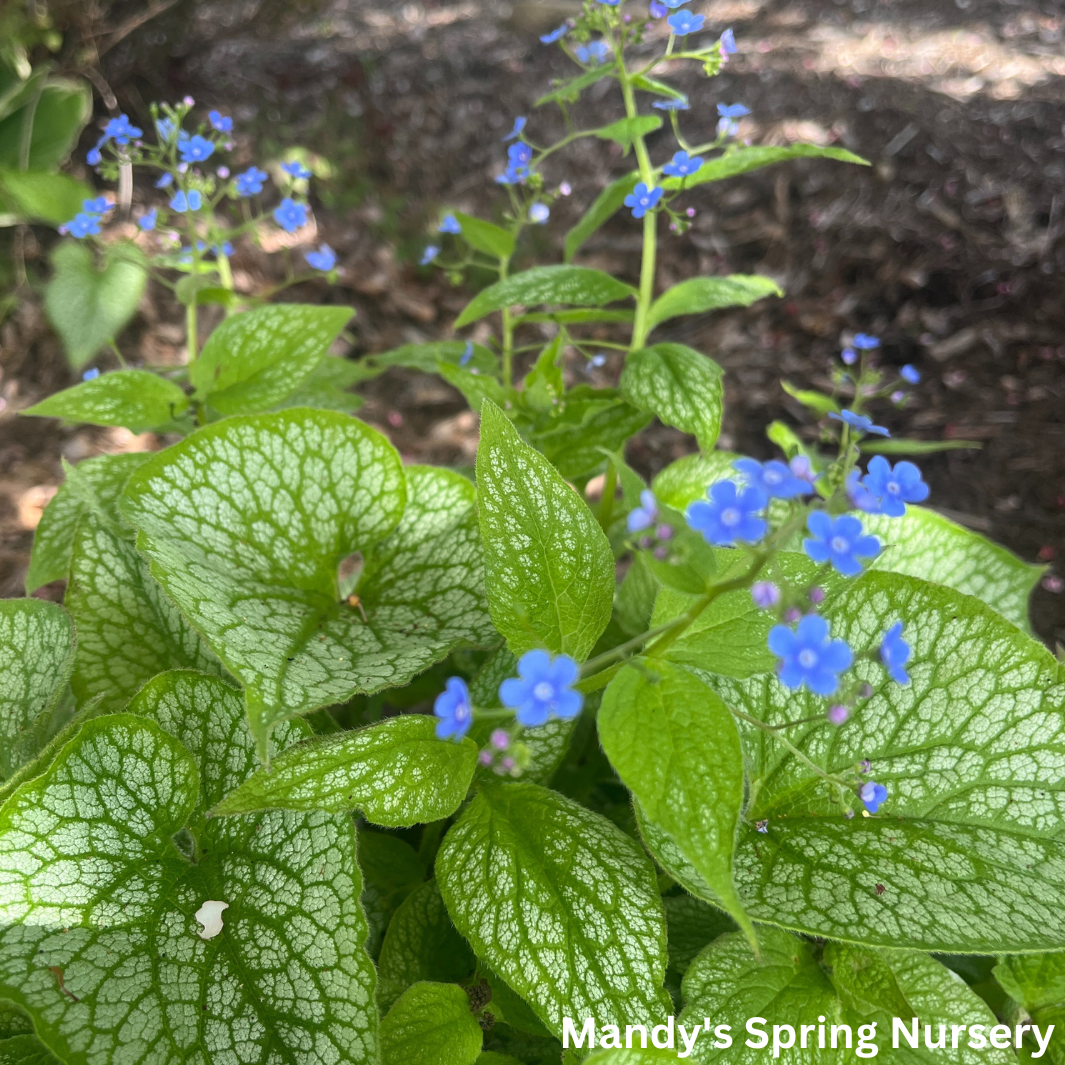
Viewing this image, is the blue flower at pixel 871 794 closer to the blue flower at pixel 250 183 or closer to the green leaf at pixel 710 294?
the green leaf at pixel 710 294

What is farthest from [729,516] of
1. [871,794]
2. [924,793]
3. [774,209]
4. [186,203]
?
[774,209]

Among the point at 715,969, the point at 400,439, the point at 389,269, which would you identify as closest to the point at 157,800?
the point at 715,969

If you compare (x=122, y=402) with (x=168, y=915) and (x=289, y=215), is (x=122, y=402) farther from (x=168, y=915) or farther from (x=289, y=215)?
(x=168, y=915)

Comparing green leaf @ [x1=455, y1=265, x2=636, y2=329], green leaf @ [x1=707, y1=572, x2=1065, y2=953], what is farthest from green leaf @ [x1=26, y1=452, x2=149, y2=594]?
green leaf @ [x1=707, y1=572, x2=1065, y2=953]

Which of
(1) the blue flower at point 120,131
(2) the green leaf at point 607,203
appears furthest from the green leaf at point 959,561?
(1) the blue flower at point 120,131

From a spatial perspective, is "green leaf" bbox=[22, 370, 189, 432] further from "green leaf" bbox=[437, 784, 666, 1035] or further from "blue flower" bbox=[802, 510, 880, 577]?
"blue flower" bbox=[802, 510, 880, 577]

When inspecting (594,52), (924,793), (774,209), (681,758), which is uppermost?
(594,52)
